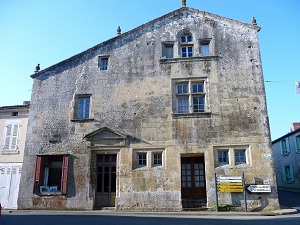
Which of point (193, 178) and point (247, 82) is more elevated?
point (247, 82)

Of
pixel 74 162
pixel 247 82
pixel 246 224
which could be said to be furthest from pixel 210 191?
pixel 74 162

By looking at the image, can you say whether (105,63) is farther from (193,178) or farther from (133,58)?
(193,178)

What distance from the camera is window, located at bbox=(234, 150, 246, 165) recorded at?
13.6 meters

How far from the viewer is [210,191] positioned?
1314 centimetres

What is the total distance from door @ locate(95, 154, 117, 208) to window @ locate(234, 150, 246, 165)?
584 cm

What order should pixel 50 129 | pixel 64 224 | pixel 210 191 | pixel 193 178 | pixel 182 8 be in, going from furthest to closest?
pixel 182 8
pixel 50 129
pixel 193 178
pixel 210 191
pixel 64 224

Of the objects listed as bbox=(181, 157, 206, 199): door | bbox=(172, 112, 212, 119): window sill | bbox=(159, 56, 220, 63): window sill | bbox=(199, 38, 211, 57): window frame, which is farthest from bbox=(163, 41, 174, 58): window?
bbox=(181, 157, 206, 199): door

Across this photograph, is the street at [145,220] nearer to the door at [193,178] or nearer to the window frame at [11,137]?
the door at [193,178]

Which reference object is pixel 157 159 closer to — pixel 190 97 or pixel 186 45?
pixel 190 97

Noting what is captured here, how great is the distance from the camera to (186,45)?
51.7ft

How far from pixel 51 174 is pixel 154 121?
19.3 feet

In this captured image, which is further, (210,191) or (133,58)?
(133,58)

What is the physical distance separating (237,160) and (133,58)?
295 inches

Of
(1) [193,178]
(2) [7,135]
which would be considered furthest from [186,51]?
(2) [7,135]
